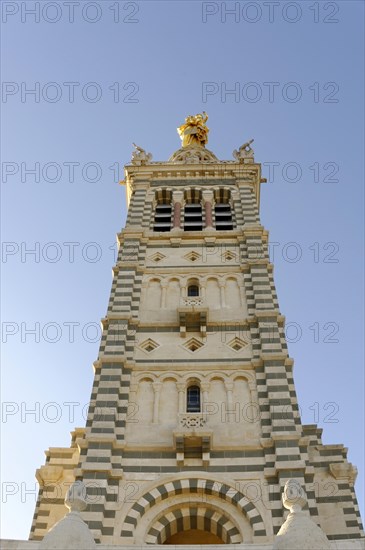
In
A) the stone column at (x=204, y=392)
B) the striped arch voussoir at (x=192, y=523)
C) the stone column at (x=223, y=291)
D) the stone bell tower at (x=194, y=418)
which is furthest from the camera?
the stone column at (x=223, y=291)

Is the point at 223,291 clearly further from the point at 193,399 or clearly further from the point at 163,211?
the point at 163,211

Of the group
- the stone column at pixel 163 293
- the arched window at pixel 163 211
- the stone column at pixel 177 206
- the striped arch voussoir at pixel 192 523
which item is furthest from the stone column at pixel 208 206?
the striped arch voussoir at pixel 192 523

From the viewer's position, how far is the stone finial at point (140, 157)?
3384 centimetres

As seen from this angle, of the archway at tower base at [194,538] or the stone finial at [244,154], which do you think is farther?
the stone finial at [244,154]

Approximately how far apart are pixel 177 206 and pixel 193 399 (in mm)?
11484

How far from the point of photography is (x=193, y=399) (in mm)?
21438

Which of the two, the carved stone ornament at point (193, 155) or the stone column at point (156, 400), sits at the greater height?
the carved stone ornament at point (193, 155)

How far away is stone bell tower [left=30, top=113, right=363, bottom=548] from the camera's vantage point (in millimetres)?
18344

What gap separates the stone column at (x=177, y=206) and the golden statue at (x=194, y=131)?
8.83 m

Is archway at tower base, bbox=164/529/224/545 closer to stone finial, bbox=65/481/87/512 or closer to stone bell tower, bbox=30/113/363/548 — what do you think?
stone bell tower, bbox=30/113/363/548

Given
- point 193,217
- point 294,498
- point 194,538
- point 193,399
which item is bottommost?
point 294,498

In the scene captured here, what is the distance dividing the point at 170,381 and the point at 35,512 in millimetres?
5286

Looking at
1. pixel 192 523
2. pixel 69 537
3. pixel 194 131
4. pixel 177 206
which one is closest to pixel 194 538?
pixel 192 523

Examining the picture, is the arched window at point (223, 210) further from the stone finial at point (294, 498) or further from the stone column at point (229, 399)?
the stone finial at point (294, 498)
